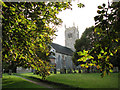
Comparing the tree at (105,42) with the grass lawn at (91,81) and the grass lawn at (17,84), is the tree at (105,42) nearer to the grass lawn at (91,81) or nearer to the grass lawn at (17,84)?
the grass lawn at (91,81)

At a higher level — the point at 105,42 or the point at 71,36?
the point at 71,36

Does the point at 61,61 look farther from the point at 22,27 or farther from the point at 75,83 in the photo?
the point at 22,27

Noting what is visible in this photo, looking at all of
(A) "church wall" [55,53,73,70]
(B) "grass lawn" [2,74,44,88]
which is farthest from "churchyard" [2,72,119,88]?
(A) "church wall" [55,53,73,70]

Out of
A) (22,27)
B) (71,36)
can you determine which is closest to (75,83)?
(22,27)

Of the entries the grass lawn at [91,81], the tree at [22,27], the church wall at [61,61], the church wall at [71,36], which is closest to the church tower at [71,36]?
the church wall at [71,36]

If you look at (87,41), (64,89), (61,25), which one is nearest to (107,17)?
(61,25)

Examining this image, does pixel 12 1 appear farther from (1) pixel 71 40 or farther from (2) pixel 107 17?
(1) pixel 71 40

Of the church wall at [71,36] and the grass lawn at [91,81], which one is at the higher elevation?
the church wall at [71,36]

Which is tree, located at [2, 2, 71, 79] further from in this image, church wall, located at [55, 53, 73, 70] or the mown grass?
church wall, located at [55, 53, 73, 70]

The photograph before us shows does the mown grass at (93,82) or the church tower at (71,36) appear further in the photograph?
the church tower at (71,36)

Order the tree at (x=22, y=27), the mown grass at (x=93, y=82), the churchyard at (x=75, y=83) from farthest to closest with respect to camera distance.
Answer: the churchyard at (x=75, y=83)
the mown grass at (x=93, y=82)
the tree at (x=22, y=27)

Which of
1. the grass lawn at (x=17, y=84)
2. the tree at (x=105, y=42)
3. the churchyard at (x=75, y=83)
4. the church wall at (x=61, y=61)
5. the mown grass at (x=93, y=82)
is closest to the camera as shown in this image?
the tree at (x=105, y=42)

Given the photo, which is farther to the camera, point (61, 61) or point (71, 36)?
point (71, 36)

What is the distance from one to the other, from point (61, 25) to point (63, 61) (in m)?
50.9
